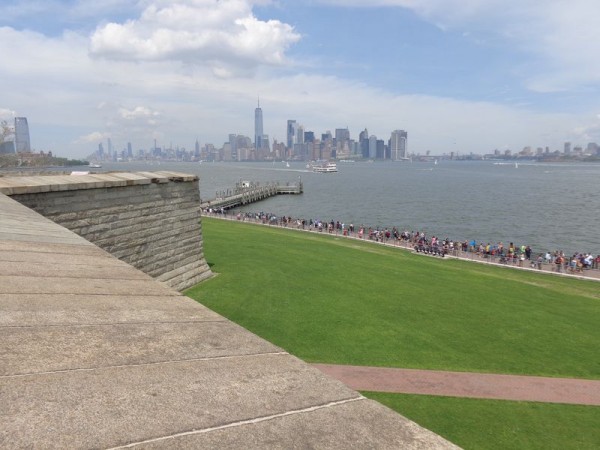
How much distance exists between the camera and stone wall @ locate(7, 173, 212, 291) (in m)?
13.0

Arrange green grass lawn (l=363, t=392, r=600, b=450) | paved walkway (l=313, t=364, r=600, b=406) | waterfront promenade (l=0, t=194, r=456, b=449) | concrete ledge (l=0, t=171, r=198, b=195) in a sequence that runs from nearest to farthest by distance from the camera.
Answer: waterfront promenade (l=0, t=194, r=456, b=449) → green grass lawn (l=363, t=392, r=600, b=450) → concrete ledge (l=0, t=171, r=198, b=195) → paved walkway (l=313, t=364, r=600, b=406)

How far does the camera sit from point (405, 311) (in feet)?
58.7

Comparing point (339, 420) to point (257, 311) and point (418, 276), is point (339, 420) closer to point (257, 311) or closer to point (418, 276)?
point (257, 311)

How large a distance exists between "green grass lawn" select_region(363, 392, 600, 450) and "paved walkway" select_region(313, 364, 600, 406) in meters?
0.37

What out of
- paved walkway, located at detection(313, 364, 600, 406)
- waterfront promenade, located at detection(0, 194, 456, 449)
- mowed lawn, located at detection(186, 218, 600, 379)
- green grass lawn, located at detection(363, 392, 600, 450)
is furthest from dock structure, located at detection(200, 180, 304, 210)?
waterfront promenade, located at detection(0, 194, 456, 449)

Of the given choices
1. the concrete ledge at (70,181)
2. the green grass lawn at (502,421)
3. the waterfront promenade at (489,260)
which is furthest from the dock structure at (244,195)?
the green grass lawn at (502,421)

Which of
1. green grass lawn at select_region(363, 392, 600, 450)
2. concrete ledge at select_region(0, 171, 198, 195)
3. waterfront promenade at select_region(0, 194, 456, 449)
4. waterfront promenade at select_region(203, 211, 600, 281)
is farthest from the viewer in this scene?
waterfront promenade at select_region(203, 211, 600, 281)

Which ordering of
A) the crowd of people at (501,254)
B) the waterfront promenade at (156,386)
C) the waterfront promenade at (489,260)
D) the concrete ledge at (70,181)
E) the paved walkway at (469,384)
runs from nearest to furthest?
1. the waterfront promenade at (156,386)
2. the concrete ledge at (70,181)
3. the paved walkway at (469,384)
4. the waterfront promenade at (489,260)
5. the crowd of people at (501,254)

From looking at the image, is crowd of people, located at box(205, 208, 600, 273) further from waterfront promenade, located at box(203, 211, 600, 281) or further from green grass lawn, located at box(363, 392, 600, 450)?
green grass lawn, located at box(363, 392, 600, 450)

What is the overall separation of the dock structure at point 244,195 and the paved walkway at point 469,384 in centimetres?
5047

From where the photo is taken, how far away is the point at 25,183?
12.3 metres

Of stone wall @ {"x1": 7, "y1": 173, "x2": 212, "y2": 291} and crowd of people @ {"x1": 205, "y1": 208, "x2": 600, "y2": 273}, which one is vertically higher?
stone wall @ {"x1": 7, "y1": 173, "x2": 212, "y2": 291}

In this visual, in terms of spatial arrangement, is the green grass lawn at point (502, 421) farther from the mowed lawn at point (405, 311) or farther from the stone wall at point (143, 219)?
the stone wall at point (143, 219)

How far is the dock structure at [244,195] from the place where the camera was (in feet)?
225
